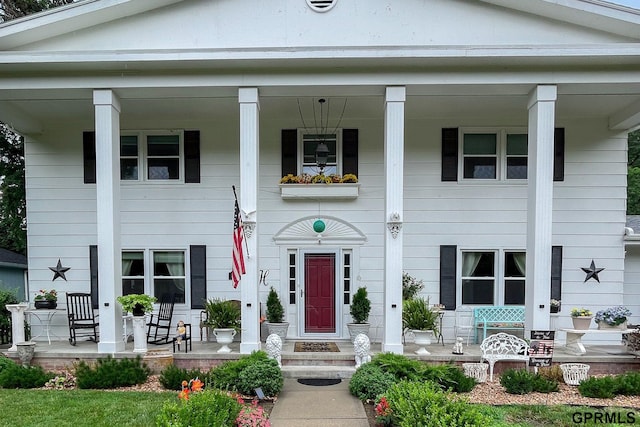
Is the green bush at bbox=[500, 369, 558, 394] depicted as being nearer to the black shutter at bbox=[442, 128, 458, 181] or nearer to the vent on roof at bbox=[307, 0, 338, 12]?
the black shutter at bbox=[442, 128, 458, 181]

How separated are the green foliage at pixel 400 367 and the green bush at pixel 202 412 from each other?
2.37m

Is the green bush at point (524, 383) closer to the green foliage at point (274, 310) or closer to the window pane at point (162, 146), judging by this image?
the green foliage at point (274, 310)

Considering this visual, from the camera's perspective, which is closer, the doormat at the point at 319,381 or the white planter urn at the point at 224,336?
the doormat at the point at 319,381

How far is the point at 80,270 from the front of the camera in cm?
796

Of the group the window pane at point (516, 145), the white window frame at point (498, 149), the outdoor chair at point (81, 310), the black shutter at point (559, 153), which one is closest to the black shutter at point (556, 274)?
the black shutter at point (559, 153)

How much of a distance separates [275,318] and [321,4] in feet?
19.1

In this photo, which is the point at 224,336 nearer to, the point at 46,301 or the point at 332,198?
the point at 332,198

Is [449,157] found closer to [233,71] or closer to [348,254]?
[348,254]

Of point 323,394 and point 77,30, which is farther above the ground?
point 77,30

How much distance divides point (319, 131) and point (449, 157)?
2.81 m

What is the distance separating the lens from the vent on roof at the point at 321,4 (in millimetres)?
6281

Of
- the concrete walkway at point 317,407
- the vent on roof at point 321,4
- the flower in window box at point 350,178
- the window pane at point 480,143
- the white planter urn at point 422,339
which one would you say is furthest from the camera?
the window pane at point 480,143

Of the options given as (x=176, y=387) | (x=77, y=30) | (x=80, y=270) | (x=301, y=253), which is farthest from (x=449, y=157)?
(x=80, y=270)

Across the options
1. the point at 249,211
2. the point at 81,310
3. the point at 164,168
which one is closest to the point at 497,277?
the point at 249,211
